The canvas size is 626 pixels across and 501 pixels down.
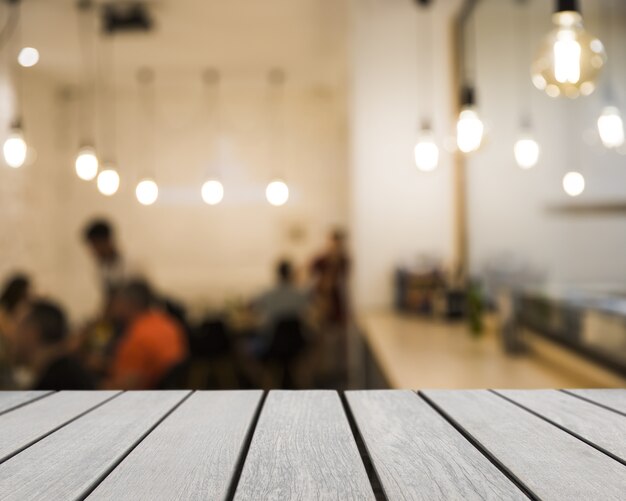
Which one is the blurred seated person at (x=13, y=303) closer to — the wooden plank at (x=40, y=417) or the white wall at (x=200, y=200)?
the wooden plank at (x=40, y=417)

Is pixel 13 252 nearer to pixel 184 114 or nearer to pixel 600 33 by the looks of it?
pixel 184 114

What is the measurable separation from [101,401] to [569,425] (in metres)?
0.85

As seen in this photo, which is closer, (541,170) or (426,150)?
(541,170)

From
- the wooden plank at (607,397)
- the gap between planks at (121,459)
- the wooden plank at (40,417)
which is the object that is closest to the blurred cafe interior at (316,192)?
the wooden plank at (607,397)

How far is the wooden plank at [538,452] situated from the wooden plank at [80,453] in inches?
20.8

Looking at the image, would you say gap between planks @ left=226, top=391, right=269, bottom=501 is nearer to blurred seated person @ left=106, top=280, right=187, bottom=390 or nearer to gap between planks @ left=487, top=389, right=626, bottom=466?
gap between planks @ left=487, top=389, right=626, bottom=466

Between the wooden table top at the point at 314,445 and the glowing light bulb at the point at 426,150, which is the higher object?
the glowing light bulb at the point at 426,150

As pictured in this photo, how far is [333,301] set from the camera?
5.84 meters

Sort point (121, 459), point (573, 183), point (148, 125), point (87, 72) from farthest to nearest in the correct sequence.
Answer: point (148, 125), point (87, 72), point (573, 183), point (121, 459)

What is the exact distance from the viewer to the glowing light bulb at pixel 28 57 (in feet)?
18.4

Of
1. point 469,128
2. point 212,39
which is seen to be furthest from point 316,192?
point 469,128

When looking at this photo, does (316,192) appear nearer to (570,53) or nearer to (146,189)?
(146,189)

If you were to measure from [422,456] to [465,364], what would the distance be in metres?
1.78

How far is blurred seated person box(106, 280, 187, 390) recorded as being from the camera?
3.20 m
